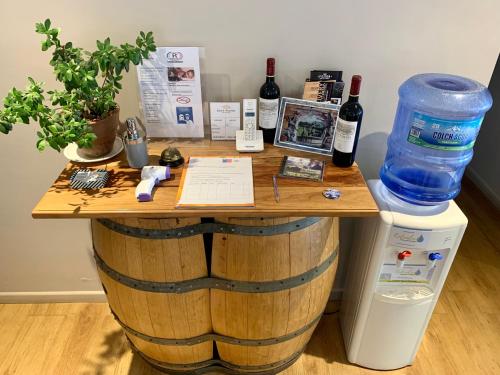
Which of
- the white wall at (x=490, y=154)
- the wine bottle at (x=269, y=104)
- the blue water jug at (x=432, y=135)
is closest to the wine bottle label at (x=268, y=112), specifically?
the wine bottle at (x=269, y=104)

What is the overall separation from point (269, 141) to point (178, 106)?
1.19 feet

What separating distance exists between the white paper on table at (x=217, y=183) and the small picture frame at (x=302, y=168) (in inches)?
4.8

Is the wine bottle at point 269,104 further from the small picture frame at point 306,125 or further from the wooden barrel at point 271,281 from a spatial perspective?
the wooden barrel at point 271,281

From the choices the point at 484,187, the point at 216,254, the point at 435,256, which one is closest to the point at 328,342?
the point at 435,256

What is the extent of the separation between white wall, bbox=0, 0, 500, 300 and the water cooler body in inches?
15.9

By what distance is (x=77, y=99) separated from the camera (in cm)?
119

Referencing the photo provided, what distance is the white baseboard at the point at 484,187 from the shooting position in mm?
2685

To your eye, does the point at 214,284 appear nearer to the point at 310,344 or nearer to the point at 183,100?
the point at 183,100

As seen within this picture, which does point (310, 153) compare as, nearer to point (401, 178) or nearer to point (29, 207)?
point (401, 178)

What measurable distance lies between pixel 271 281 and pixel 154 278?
390mm

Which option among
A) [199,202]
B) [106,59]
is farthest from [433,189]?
A: [106,59]

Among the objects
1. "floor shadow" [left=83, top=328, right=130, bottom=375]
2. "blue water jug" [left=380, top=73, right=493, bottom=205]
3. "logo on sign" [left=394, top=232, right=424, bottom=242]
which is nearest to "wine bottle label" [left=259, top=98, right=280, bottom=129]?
"blue water jug" [left=380, top=73, right=493, bottom=205]

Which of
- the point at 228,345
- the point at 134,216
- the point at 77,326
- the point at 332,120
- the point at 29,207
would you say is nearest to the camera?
the point at 134,216

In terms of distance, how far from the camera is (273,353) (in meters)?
1.53
